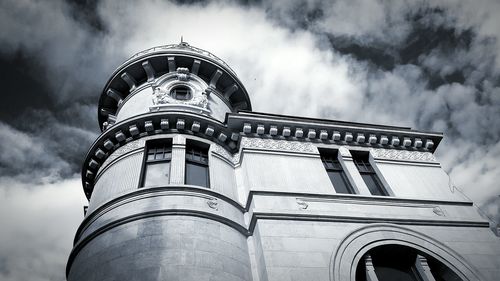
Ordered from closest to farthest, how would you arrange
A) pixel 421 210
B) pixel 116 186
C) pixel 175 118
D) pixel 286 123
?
pixel 116 186 < pixel 421 210 < pixel 175 118 < pixel 286 123

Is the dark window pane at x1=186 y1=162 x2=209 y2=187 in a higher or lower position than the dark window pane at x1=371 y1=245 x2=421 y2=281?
higher

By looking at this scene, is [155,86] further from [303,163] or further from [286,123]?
[303,163]

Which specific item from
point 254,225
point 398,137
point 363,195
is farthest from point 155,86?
point 398,137

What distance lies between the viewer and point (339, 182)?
47.6 feet

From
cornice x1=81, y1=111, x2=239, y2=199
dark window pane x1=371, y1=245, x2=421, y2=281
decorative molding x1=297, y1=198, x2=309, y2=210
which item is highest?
cornice x1=81, y1=111, x2=239, y2=199

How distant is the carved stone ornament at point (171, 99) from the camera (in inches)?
607

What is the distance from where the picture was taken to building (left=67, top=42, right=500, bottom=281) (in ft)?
33.1

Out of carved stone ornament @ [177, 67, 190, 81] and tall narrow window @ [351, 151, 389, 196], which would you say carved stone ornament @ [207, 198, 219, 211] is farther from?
carved stone ornament @ [177, 67, 190, 81]

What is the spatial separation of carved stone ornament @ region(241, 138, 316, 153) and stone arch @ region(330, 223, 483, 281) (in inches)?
179

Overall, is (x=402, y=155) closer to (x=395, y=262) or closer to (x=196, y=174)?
(x=395, y=262)

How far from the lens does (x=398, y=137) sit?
1680 cm

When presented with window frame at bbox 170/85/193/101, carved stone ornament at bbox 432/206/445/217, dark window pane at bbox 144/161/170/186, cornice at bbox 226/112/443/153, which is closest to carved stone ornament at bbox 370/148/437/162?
cornice at bbox 226/112/443/153

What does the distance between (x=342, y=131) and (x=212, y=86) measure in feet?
24.0

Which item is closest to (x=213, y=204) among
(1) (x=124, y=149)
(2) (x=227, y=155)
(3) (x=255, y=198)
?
(3) (x=255, y=198)
